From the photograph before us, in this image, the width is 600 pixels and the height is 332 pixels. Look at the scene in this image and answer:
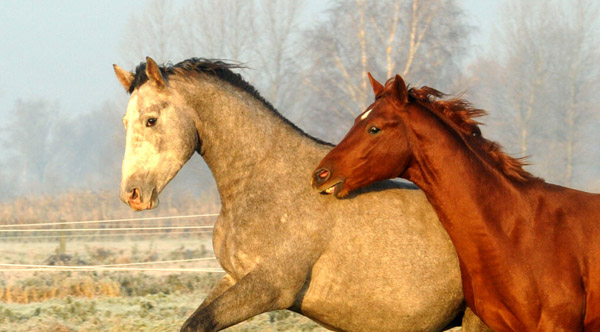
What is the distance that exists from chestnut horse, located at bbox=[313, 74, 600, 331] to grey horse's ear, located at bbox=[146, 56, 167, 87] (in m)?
Answer: 1.17

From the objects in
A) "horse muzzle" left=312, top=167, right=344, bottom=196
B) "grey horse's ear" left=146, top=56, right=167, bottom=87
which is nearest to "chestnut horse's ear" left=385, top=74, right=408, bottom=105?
"horse muzzle" left=312, top=167, right=344, bottom=196

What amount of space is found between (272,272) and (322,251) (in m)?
0.37

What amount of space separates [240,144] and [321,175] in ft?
2.40

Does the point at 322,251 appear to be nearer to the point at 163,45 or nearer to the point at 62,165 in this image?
the point at 163,45

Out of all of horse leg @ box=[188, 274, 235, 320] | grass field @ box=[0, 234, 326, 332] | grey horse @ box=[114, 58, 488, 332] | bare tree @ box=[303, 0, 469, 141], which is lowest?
grass field @ box=[0, 234, 326, 332]

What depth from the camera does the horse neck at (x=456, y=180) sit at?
4809 millimetres

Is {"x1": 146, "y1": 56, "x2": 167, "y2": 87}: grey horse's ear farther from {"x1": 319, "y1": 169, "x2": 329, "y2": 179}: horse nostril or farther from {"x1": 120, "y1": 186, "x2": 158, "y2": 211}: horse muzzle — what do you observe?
{"x1": 319, "y1": 169, "x2": 329, "y2": 179}: horse nostril

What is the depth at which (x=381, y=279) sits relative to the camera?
16.6ft

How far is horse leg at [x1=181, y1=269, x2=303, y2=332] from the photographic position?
15.6 ft

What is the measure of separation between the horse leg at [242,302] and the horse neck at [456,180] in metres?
1.02

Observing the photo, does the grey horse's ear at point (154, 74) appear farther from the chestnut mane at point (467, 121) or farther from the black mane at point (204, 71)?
the chestnut mane at point (467, 121)

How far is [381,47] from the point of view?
24.8 m

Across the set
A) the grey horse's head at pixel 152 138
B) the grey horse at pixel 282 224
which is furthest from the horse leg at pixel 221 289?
the grey horse's head at pixel 152 138

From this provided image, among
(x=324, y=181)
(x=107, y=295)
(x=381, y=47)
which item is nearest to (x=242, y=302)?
(x=324, y=181)
